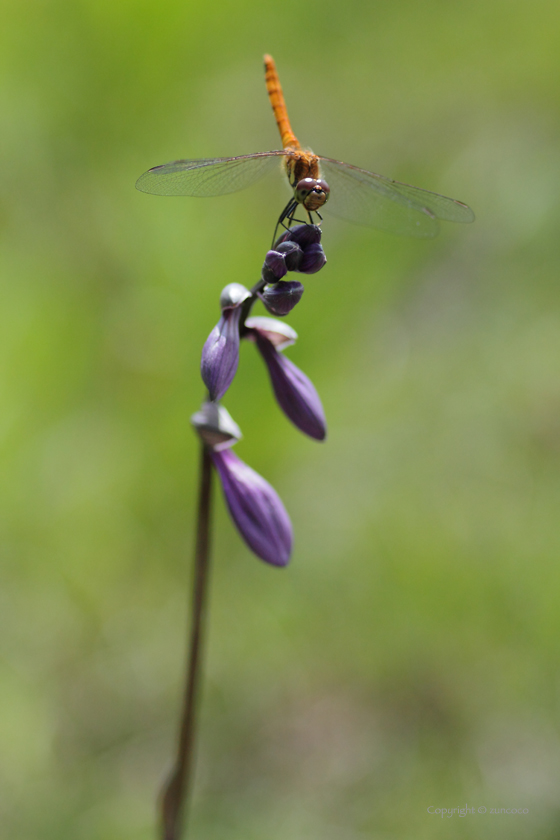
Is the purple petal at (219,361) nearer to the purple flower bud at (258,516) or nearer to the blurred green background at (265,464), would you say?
the purple flower bud at (258,516)

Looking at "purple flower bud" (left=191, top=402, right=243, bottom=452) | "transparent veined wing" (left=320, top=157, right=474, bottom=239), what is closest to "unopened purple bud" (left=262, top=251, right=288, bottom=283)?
"purple flower bud" (left=191, top=402, right=243, bottom=452)

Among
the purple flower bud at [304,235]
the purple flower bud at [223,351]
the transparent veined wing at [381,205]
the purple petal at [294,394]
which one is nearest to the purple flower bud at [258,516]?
the purple petal at [294,394]

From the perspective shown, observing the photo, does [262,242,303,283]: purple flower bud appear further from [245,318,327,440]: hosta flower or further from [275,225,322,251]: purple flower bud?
[245,318,327,440]: hosta flower

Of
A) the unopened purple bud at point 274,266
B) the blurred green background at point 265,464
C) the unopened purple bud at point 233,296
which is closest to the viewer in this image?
the unopened purple bud at point 274,266

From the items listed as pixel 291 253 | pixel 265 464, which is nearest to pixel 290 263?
pixel 291 253

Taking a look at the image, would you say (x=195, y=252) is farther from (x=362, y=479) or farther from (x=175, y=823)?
(x=175, y=823)

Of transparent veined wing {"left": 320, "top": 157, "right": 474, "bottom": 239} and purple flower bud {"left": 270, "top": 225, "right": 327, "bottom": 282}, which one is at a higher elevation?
transparent veined wing {"left": 320, "top": 157, "right": 474, "bottom": 239}

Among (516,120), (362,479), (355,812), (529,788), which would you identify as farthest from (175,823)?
(516,120)
